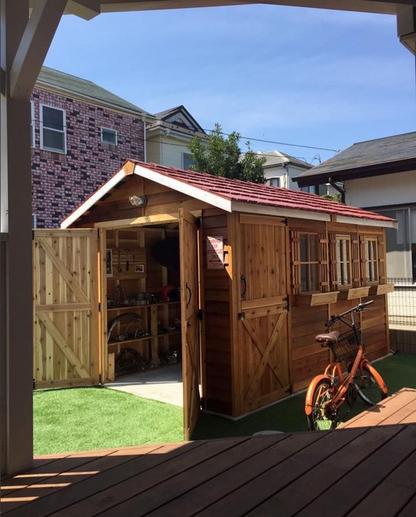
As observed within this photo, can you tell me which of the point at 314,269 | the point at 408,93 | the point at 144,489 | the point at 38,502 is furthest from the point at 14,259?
the point at 314,269

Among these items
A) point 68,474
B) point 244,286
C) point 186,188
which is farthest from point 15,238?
point 244,286

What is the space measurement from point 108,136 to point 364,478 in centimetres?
1141

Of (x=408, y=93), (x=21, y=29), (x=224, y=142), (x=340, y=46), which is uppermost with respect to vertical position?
(x=224, y=142)

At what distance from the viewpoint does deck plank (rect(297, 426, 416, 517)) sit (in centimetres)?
182

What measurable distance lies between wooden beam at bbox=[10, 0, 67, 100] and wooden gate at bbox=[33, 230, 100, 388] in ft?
12.6

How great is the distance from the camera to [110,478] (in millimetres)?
2168

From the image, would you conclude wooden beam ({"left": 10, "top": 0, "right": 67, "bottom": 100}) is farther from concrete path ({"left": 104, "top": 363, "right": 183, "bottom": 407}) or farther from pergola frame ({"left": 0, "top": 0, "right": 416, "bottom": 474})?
concrete path ({"left": 104, "top": 363, "right": 183, "bottom": 407})

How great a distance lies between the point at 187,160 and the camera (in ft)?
46.9

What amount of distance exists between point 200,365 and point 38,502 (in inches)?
118

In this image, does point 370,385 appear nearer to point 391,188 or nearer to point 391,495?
point 391,495

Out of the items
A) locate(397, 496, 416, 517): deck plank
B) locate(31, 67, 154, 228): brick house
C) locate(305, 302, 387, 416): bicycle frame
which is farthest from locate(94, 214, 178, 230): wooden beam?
locate(31, 67, 154, 228): brick house

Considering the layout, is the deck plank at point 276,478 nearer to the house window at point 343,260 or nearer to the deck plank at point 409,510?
the deck plank at point 409,510

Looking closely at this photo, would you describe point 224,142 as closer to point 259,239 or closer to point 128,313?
point 128,313

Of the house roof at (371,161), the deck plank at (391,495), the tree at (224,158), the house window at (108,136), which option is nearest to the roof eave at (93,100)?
the house window at (108,136)
